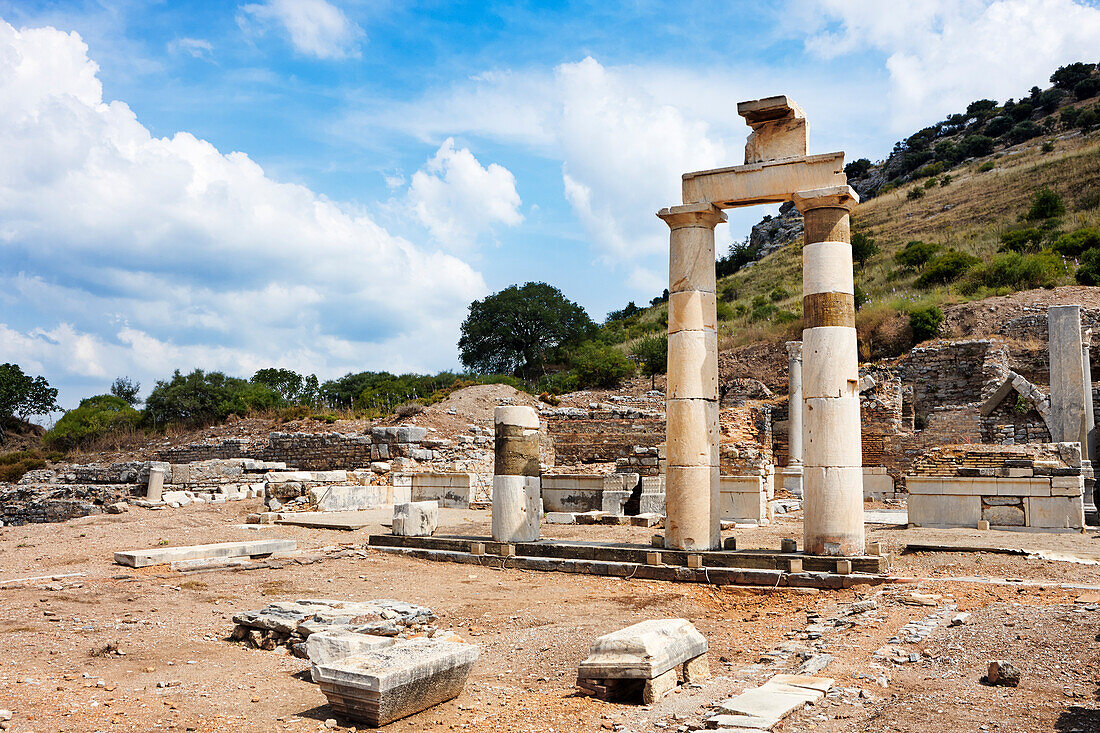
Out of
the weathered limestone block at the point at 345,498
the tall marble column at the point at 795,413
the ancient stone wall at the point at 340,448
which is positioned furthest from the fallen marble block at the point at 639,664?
the tall marble column at the point at 795,413

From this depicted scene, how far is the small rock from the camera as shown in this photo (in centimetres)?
501

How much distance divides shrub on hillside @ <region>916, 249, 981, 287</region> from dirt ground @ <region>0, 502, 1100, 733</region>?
1132 inches

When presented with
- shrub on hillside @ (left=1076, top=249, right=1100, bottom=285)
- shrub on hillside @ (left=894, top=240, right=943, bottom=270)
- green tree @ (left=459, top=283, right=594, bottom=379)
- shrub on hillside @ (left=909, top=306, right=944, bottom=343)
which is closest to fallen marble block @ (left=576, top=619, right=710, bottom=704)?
shrub on hillside @ (left=909, top=306, right=944, bottom=343)

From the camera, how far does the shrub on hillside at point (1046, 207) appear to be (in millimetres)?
40469

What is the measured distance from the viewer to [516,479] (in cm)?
1193

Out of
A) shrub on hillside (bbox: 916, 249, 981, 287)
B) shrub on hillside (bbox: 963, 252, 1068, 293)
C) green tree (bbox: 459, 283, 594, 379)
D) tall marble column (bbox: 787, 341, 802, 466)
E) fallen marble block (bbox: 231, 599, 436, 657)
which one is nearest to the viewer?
fallen marble block (bbox: 231, 599, 436, 657)

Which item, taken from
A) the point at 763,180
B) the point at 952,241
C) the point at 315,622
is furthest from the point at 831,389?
the point at 952,241

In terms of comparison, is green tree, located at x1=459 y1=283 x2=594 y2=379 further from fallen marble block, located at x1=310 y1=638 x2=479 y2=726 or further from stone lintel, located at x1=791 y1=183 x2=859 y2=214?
fallen marble block, located at x1=310 y1=638 x2=479 y2=726

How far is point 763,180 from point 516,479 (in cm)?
558

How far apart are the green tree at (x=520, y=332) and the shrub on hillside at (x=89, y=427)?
1982 cm

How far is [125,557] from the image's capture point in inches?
425

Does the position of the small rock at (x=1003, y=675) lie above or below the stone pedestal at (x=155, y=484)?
below

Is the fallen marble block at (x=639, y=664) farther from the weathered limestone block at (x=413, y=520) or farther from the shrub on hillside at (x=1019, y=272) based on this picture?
the shrub on hillside at (x=1019, y=272)

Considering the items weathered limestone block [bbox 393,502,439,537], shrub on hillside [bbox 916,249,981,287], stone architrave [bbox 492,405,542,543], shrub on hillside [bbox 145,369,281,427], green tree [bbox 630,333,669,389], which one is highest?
shrub on hillside [bbox 916,249,981,287]
